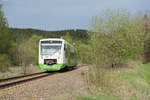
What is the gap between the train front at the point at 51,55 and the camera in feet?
55.0

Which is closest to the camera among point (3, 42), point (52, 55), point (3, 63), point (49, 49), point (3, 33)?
point (52, 55)

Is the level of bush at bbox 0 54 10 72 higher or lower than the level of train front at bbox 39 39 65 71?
lower

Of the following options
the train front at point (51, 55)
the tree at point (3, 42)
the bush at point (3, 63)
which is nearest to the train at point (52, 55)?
the train front at point (51, 55)

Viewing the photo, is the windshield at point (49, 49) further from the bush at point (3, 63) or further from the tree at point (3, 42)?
the tree at point (3, 42)

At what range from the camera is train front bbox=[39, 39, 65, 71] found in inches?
660

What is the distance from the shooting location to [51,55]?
17.0 meters

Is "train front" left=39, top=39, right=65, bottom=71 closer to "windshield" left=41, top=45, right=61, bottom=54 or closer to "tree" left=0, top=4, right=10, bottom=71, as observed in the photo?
"windshield" left=41, top=45, right=61, bottom=54

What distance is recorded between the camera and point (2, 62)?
86.5ft

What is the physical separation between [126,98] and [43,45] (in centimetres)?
1079

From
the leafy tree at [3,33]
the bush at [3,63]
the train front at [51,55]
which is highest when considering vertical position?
the leafy tree at [3,33]

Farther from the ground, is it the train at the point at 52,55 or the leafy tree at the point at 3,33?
the leafy tree at the point at 3,33

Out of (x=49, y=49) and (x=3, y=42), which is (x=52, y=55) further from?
(x=3, y=42)

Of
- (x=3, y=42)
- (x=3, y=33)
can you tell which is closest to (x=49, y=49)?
(x=3, y=33)

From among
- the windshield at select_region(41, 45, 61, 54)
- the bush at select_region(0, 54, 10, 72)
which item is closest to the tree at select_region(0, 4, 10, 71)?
the bush at select_region(0, 54, 10, 72)
